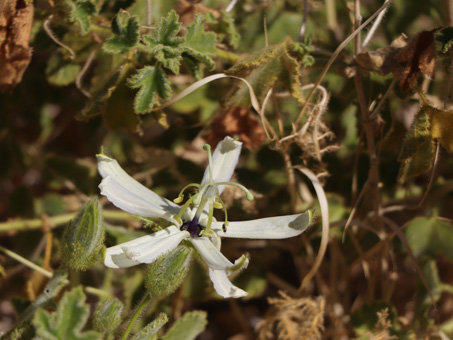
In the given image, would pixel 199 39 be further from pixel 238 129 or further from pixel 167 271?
pixel 167 271

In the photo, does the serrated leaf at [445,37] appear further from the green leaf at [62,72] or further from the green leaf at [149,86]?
the green leaf at [62,72]

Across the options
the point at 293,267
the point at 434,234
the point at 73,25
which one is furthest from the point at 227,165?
the point at 293,267

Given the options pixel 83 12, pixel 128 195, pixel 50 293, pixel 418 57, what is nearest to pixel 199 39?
pixel 83 12

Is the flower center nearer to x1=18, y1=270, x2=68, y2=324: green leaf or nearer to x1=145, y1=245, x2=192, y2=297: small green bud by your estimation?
x1=145, y1=245, x2=192, y2=297: small green bud

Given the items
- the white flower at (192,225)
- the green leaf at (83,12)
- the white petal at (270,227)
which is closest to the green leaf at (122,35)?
the green leaf at (83,12)

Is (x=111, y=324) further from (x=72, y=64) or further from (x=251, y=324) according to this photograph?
(x=251, y=324)

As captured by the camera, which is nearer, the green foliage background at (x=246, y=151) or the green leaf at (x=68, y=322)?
the green leaf at (x=68, y=322)
